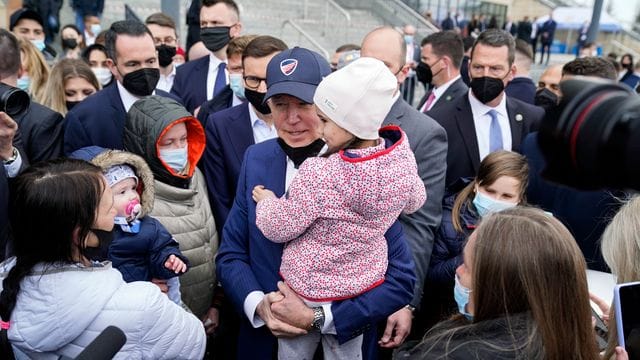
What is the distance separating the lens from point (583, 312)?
1.66 metres

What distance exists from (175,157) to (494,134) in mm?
2318

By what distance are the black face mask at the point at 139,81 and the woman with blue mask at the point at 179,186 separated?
0.64 metres

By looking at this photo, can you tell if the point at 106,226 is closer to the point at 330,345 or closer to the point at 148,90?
the point at 330,345

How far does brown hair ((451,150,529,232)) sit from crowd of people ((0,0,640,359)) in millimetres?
11

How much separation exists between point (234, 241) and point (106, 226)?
0.61 metres

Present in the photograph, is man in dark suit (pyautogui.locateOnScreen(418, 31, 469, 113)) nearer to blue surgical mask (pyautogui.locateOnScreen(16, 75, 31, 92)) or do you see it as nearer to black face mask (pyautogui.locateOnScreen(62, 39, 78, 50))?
blue surgical mask (pyautogui.locateOnScreen(16, 75, 31, 92))

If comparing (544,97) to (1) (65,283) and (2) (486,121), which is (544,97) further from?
(1) (65,283)

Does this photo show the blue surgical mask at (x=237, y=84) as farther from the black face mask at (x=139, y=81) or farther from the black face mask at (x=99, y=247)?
the black face mask at (x=99, y=247)

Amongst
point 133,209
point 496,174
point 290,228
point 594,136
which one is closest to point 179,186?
point 133,209

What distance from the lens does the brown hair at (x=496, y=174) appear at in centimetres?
301

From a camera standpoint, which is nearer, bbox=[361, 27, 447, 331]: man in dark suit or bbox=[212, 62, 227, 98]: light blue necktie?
bbox=[361, 27, 447, 331]: man in dark suit

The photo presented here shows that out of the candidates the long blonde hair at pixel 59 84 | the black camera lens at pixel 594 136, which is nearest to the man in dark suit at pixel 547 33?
the long blonde hair at pixel 59 84

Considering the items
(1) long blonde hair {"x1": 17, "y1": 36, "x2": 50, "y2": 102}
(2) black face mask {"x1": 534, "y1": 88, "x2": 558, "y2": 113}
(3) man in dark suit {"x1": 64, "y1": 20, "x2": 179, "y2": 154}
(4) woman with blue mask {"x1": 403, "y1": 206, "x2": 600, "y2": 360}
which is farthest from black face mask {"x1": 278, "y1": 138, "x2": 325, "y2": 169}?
(2) black face mask {"x1": 534, "y1": 88, "x2": 558, "y2": 113}

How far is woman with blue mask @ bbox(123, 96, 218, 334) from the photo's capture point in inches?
103
